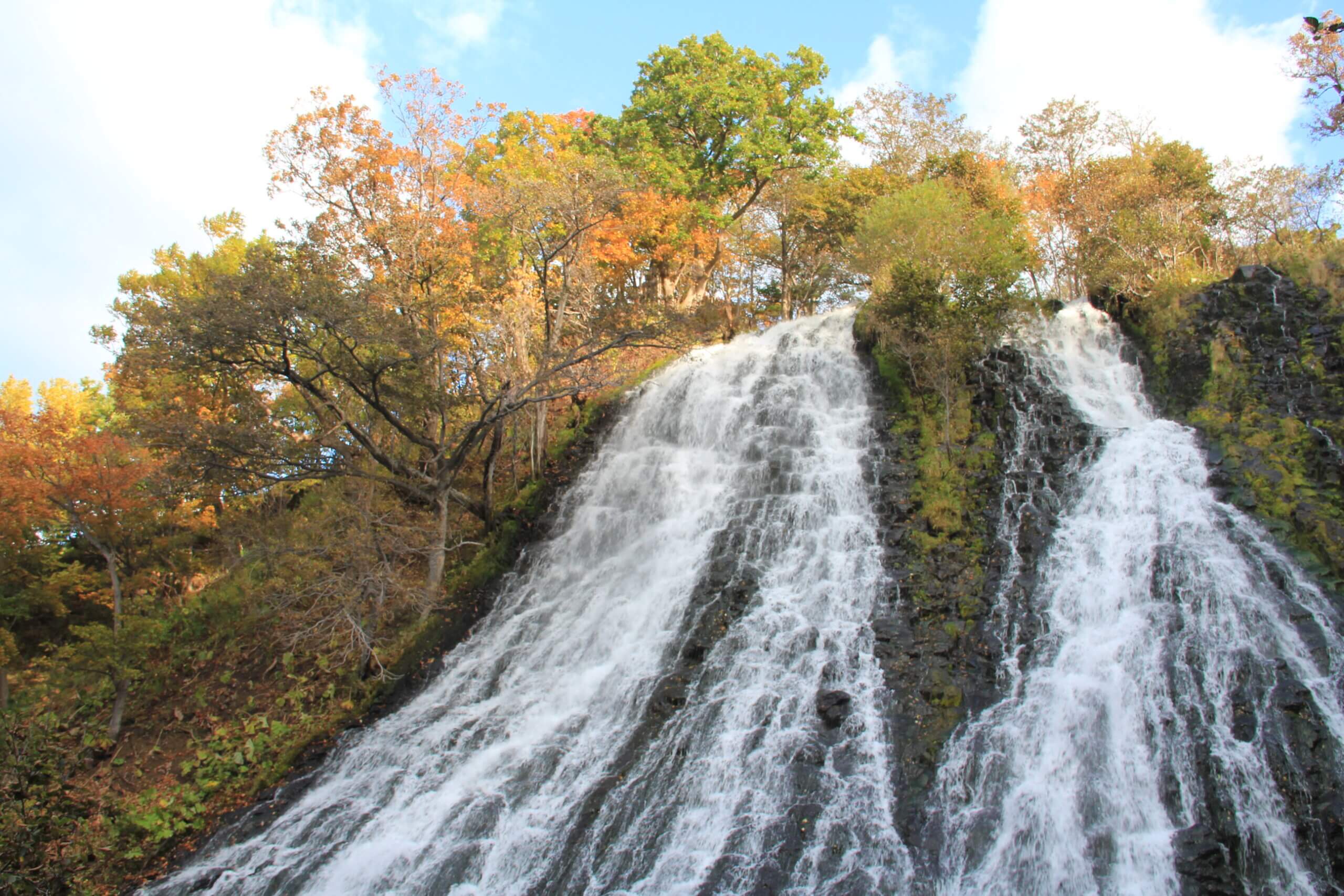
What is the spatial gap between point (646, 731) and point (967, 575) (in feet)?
18.2

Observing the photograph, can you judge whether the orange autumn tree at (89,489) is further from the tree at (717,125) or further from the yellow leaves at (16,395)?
the tree at (717,125)

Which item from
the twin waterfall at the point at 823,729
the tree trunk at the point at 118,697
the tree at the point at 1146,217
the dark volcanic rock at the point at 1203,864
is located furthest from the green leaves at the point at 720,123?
the dark volcanic rock at the point at 1203,864

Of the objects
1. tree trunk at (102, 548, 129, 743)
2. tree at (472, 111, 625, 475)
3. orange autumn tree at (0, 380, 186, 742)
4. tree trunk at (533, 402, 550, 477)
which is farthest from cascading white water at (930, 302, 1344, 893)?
orange autumn tree at (0, 380, 186, 742)

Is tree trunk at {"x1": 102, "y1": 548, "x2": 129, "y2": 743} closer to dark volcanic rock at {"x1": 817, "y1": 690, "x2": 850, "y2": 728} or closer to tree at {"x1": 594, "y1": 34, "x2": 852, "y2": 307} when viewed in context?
dark volcanic rock at {"x1": 817, "y1": 690, "x2": 850, "y2": 728}

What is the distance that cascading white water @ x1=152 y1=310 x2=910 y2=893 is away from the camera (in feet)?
26.2

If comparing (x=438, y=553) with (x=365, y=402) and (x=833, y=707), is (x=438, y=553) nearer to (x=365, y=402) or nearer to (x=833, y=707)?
(x=365, y=402)

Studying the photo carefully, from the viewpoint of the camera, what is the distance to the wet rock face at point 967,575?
9102 mm

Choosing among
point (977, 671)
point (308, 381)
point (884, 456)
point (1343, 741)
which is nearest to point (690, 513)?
point (884, 456)

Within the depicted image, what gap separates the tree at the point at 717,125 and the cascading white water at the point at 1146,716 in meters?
15.9

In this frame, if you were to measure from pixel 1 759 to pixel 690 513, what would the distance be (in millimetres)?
10039

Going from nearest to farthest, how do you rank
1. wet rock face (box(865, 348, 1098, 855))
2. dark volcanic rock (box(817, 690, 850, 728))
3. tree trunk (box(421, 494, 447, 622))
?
1. wet rock face (box(865, 348, 1098, 855))
2. dark volcanic rock (box(817, 690, 850, 728))
3. tree trunk (box(421, 494, 447, 622))

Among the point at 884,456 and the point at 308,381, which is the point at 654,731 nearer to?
the point at 884,456

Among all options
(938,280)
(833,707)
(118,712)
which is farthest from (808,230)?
(118,712)

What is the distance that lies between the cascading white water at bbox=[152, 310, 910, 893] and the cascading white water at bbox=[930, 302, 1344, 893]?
1.32 m
